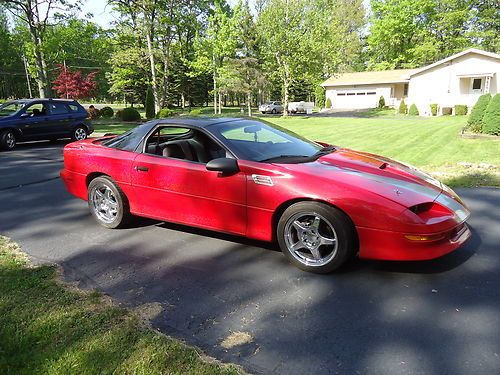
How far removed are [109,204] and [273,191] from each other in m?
2.34

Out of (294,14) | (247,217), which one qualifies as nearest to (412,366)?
(247,217)

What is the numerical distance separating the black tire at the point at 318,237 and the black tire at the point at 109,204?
6.74ft

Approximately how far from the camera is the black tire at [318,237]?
327 centimetres

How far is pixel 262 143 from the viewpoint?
4238mm

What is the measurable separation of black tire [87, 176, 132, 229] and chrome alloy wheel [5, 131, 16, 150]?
8.97m

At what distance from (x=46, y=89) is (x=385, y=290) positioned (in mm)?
23841

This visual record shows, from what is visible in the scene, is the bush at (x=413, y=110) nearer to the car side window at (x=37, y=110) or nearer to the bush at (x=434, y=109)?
the bush at (x=434, y=109)

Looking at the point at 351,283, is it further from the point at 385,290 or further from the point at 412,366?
the point at 412,366

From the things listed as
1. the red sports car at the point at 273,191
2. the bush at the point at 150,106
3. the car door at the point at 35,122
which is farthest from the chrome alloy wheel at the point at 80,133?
the bush at the point at 150,106

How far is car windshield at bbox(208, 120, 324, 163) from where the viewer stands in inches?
154

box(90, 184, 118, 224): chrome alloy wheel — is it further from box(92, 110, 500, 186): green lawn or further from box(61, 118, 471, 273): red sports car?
box(92, 110, 500, 186): green lawn

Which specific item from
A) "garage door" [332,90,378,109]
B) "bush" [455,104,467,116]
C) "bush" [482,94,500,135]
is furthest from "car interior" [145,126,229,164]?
"garage door" [332,90,378,109]

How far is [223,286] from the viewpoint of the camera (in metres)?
3.32

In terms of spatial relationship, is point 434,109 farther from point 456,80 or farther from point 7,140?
point 7,140
